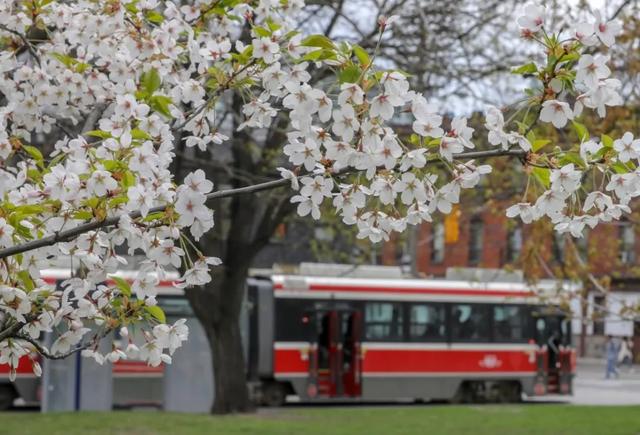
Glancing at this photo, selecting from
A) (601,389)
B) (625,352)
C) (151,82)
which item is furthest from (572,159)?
(625,352)

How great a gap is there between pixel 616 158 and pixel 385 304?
1958 centimetres

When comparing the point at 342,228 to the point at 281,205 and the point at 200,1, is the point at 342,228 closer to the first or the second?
the point at 281,205

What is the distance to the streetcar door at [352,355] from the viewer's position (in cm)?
2292

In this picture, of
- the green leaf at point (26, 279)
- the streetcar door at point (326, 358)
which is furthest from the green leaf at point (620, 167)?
the streetcar door at point (326, 358)

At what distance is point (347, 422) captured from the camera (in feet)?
52.2

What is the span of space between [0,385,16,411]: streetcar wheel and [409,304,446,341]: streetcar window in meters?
8.21

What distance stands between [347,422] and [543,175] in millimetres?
12319

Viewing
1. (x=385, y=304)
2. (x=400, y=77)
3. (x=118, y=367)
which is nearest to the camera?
(x=400, y=77)

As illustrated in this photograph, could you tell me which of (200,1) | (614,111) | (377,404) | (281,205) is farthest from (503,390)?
(200,1)

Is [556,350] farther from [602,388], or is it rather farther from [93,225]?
[93,225]

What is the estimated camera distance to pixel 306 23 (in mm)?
15242

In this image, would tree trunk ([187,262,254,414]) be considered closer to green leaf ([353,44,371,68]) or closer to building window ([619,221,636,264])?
building window ([619,221,636,264])

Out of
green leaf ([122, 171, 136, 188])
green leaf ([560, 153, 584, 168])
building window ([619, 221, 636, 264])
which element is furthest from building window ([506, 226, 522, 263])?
green leaf ([122, 171, 136, 188])

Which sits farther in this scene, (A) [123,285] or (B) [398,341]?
(B) [398,341]
